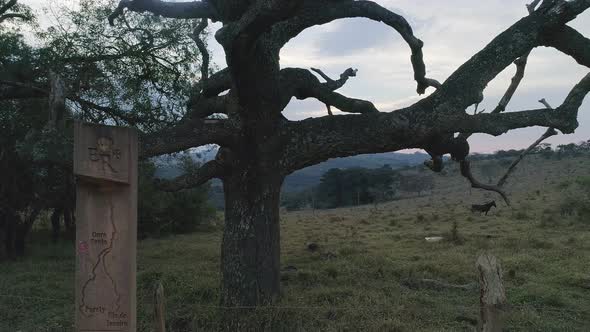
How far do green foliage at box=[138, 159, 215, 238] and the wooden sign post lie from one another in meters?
14.4

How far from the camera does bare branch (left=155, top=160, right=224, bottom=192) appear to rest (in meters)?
7.61

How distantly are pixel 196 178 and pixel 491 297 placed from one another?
4.60m

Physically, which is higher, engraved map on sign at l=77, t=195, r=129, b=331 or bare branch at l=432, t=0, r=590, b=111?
bare branch at l=432, t=0, r=590, b=111

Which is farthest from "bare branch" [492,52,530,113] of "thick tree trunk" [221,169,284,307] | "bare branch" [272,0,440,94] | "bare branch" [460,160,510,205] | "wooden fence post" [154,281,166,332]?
"wooden fence post" [154,281,166,332]

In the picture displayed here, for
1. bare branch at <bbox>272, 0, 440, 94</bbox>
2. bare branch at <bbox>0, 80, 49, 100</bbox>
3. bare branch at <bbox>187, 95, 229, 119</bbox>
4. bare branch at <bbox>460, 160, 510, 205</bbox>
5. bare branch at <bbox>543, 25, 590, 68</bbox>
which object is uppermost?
bare branch at <bbox>272, 0, 440, 94</bbox>

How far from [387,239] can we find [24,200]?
36.1ft

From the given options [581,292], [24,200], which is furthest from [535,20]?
[24,200]

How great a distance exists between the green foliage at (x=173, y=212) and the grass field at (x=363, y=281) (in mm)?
1618

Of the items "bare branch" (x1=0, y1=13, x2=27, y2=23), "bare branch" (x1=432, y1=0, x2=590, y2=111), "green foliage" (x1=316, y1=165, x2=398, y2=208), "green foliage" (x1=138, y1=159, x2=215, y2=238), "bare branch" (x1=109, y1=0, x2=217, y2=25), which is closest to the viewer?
"bare branch" (x1=432, y1=0, x2=590, y2=111)

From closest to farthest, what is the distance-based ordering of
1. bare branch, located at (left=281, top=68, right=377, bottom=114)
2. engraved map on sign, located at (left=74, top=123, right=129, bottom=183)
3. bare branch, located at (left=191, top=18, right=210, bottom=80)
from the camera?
1. engraved map on sign, located at (left=74, top=123, right=129, bottom=183)
2. bare branch, located at (left=281, top=68, right=377, bottom=114)
3. bare branch, located at (left=191, top=18, right=210, bottom=80)

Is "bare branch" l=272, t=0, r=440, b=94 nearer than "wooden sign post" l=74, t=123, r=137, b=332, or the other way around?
"wooden sign post" l=74, t=123, r=137, b=332

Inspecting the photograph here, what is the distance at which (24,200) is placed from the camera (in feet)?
45.0

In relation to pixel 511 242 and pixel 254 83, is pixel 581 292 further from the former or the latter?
pixel 254 83

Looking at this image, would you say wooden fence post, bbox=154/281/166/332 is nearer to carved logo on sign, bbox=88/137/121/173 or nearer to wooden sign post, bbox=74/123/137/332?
wooden sign post, bbox=74/123/137/332
